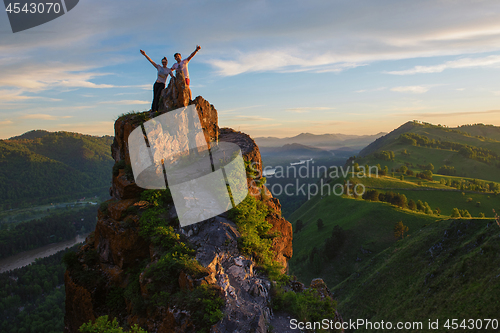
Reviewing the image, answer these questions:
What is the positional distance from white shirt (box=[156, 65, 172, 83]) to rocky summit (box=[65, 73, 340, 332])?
141 centimetres

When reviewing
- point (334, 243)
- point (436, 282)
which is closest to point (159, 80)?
point (436, 282)

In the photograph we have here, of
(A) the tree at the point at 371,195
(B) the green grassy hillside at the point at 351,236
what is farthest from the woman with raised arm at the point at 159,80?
(A) the tree at the point at 371,195

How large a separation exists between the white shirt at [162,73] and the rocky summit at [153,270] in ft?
4.63

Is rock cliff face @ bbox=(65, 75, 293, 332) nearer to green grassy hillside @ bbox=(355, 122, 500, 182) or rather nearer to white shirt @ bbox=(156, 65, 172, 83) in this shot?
white shirt @ bbox=(156, 65, 172, 83)

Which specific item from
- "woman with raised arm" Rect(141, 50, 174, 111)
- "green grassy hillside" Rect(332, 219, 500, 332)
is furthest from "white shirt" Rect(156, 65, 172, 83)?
"green grassy hillside" Rect(332, 219, 500, 332)

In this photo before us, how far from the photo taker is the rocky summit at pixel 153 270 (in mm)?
9547

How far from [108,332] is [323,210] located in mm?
103998

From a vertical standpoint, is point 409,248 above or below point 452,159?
below

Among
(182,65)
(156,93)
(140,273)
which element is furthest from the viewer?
(156,93)

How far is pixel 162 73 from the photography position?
17500 millimetres

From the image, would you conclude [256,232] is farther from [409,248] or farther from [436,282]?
[409,248]

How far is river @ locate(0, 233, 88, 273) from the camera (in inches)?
4889

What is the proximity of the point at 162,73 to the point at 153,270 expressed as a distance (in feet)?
41.6

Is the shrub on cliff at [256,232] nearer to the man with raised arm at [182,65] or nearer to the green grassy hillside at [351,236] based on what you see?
the man with raised arm at [182,65]
